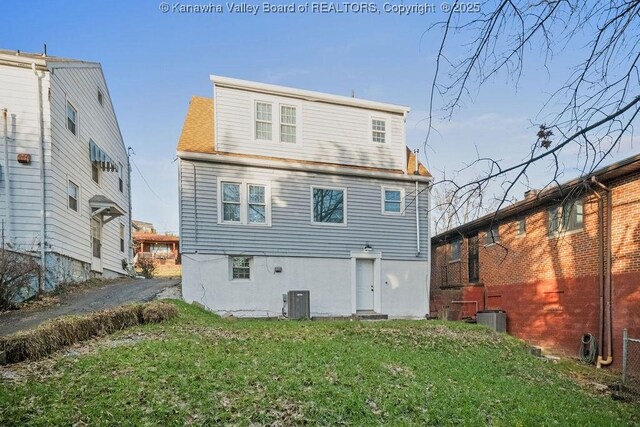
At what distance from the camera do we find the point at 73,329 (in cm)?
660

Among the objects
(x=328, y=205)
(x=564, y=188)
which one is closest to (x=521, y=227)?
(x=328, y=205)

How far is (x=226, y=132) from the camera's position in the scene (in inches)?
495

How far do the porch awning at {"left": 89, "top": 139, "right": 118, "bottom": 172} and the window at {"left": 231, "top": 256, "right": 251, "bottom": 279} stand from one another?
7106 mm

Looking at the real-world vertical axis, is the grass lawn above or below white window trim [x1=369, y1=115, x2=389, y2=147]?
below

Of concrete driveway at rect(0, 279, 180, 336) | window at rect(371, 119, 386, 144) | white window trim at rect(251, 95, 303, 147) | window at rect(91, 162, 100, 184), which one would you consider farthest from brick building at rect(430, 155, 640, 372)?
window at rect(91, 162, 100, 184)

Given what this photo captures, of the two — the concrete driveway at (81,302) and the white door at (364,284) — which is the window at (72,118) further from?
the white door at (364,284)

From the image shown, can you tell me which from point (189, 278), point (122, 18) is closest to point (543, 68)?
point (122, 18)

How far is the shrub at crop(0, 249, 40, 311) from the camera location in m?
8.92

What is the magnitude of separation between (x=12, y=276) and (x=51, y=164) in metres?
3.63

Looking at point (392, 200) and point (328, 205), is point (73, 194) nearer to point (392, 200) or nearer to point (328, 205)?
point (328, 205)

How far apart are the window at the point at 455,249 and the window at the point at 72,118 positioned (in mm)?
15571

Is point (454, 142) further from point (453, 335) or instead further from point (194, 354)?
point (453, 335)

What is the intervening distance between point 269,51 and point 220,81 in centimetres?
615

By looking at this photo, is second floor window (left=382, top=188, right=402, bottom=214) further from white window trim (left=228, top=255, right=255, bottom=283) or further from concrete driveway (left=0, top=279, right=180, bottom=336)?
concrete driveway (left=0, top=279, right=180, bottom=336)
